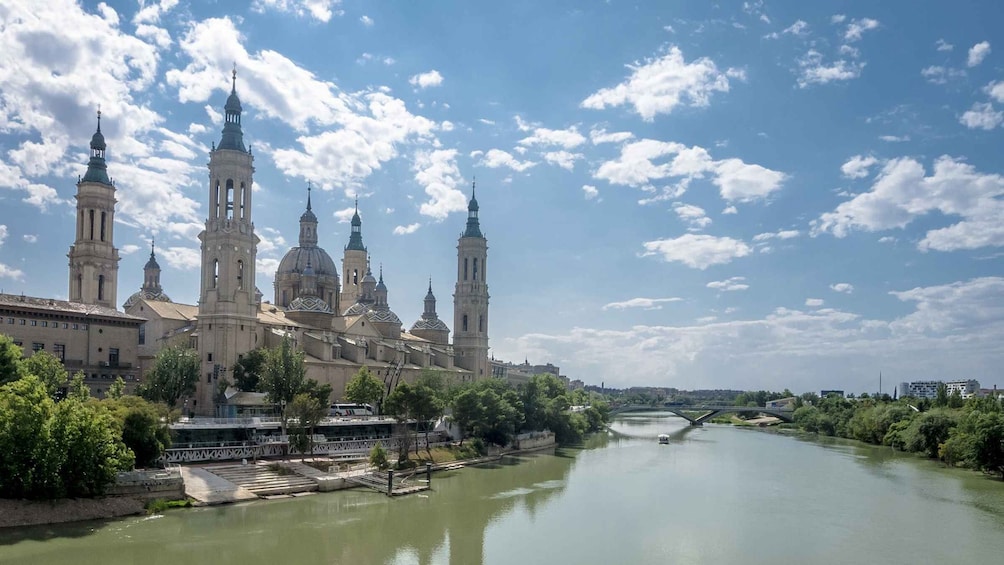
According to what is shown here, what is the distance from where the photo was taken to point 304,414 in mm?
34344

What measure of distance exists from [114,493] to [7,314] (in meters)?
17.1

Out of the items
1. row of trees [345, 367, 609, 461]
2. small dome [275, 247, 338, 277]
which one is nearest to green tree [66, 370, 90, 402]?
row of trees [345, 367, 609, 461]

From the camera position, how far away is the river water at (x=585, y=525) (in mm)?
22844

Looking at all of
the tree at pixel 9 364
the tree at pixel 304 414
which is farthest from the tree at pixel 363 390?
the tree at pixel 9 364

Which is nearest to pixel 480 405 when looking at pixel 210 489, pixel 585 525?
pixel 585 525

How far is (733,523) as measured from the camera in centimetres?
2869

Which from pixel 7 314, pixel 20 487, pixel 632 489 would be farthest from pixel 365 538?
pixel 7 314

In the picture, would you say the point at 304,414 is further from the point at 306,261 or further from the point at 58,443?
the point at 306,261

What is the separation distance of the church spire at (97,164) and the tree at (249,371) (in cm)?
1988

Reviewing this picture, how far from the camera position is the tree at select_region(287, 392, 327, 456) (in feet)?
113

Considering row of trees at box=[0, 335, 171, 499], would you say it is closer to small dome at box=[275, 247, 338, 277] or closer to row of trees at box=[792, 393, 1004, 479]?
small dome at box=[275, 247, 338, 277]

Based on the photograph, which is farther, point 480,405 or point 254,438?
point 480,405

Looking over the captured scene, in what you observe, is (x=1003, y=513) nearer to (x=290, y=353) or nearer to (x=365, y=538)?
(x=365, y=538)

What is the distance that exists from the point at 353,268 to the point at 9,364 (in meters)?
49.2
